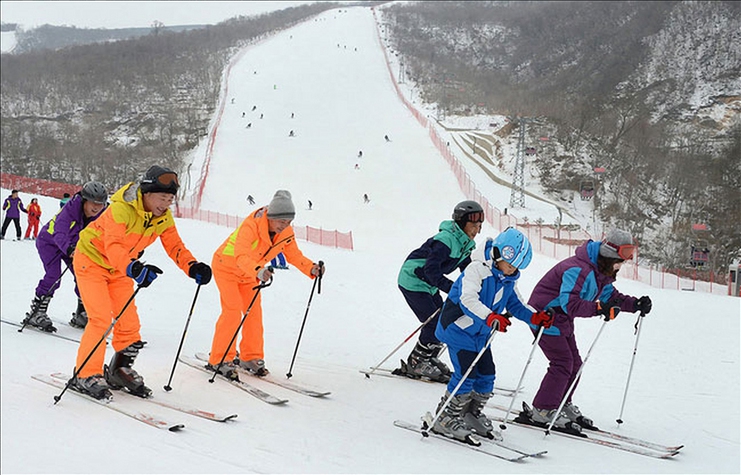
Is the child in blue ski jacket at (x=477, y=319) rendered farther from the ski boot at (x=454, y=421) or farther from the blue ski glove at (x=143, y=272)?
the blue ski glove at (x=143, y=272)

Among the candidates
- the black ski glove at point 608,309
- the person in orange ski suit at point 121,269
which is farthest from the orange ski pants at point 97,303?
the black ski glove at point 608,309

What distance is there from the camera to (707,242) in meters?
10.9

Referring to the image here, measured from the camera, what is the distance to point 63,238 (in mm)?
6840

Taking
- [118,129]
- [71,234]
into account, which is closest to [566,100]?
[71,234]

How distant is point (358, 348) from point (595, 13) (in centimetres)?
1803

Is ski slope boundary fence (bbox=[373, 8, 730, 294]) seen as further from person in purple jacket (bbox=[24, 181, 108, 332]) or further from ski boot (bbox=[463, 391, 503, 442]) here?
person in purple jacket (bbox=[24, 181, 108, 332])

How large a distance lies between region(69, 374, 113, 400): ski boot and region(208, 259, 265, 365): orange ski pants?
986 mm

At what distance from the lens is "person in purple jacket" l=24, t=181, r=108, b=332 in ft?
22.4

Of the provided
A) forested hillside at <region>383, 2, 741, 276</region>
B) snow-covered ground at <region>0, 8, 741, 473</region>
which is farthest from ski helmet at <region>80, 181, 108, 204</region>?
forested hillside at <region>383, 2, 741, 276</region>

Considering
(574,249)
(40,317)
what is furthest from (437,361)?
(574,249)

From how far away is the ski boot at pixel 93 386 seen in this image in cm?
495

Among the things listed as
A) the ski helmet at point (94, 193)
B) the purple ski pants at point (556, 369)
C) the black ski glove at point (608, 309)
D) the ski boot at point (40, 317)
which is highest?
the ski helmet at point (94, 193)

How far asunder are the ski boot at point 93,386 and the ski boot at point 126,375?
0.50 ft

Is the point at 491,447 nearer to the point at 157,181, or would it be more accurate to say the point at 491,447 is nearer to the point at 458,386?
the point at 458,386
